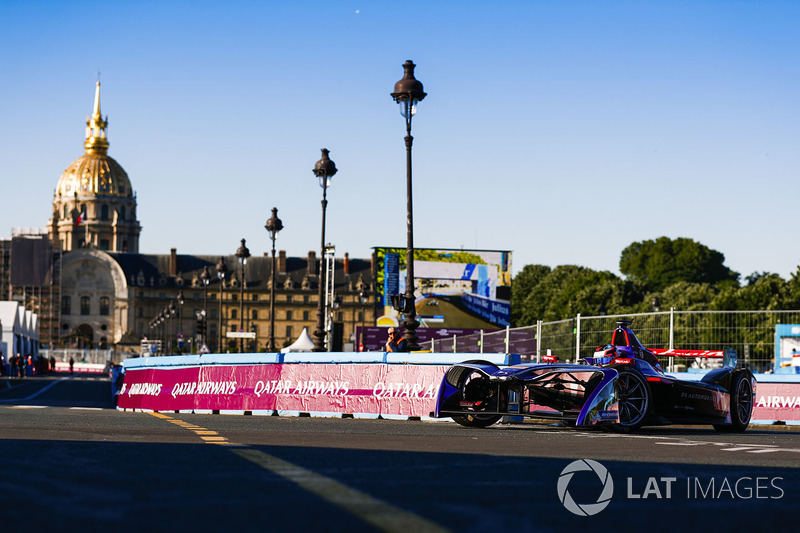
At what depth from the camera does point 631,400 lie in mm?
14031

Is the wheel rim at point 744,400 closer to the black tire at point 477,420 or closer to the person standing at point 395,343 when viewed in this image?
Answer: the black tire at point 477,420

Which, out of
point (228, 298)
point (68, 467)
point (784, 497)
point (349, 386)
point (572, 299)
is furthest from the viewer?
point (228, 298)

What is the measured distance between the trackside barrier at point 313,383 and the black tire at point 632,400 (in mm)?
3059

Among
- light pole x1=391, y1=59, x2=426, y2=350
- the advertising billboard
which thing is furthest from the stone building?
light pole x1=391, y1=59, x2=426, y2=350

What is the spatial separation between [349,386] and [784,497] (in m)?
11.8

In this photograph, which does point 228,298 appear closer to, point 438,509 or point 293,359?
point 293,359

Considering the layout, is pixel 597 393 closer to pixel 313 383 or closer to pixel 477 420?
pixel 477 420

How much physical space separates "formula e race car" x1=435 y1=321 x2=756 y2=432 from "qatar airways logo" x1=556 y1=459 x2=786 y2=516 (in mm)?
5447

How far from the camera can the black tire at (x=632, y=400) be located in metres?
13.8

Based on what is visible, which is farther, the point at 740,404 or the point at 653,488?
the point at 740,404

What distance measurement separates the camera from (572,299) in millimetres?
118938

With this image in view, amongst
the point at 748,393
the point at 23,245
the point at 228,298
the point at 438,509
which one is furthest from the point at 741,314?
the point at 228,298

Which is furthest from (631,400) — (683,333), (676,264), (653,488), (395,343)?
(676,264)

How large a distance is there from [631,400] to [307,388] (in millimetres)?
6108
